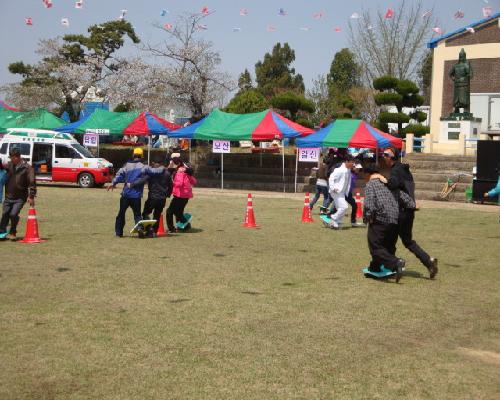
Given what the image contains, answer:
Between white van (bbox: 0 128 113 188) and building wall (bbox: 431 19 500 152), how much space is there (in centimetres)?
1965

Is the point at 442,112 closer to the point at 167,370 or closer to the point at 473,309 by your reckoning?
the point at 473,309

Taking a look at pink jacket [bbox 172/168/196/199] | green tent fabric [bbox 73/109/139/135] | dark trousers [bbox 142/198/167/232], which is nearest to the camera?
dark trousers [bbox 142/198/167/232]

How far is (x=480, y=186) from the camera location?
75.9 ft

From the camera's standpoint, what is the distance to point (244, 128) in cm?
2889

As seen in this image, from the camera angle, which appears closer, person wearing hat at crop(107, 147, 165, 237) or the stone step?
person wearing hat at crop(107, 147, 165, 237)

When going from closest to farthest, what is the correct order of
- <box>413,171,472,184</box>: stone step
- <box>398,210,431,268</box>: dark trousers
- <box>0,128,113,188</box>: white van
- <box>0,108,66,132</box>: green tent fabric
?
<box>398,210,431,268</box>: dark trousers, <box>413,171,472,184</box>: stone step, <box>0,128,113,188</box>: white van, <box>0,108,66,132</box>: green tent fabric

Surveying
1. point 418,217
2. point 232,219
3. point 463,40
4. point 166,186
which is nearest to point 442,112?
point 463,40

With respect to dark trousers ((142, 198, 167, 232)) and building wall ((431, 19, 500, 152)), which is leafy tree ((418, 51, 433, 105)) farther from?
dark trousers ((142, 198, 167, 232))

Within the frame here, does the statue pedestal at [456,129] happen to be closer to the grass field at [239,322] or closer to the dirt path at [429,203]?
the dirt path at [429,203]

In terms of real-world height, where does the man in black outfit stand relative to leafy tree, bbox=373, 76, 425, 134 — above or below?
below

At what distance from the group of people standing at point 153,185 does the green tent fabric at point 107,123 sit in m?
19.4

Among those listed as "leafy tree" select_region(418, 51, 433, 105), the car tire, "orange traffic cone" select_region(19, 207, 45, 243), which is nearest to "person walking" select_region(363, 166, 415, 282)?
"orange traffic cone" select_region(19, 207, 45, 243)

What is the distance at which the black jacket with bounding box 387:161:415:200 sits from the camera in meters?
9.24

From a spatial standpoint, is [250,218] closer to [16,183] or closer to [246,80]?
[16,183]
